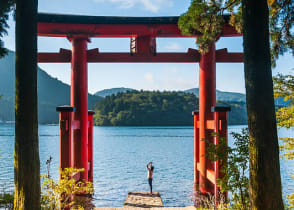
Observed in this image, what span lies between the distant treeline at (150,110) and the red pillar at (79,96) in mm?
64682

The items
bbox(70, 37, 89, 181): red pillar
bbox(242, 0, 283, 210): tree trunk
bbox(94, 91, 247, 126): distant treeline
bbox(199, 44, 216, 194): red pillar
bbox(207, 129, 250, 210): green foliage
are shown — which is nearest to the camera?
bbox(242, 0, 283, 210): tree trunk

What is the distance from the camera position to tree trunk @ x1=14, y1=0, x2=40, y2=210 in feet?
10.3

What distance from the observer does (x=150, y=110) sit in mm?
74750

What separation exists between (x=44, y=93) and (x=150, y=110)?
4567 centimetres

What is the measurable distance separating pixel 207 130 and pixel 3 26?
4996 mm

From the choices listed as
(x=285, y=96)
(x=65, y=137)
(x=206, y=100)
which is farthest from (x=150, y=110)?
(x=285, y=96)

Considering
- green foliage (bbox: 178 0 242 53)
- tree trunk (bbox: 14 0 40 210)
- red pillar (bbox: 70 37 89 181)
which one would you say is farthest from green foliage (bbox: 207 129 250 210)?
red pillar (bbox: 70 37 89 181)

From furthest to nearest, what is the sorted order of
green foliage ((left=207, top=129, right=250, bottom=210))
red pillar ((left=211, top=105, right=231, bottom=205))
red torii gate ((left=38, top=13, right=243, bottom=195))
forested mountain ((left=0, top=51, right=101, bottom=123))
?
1. forested mountain ((left=0, top=51, right=101, bottom=123))
2. red torii gate ((left=38, top=13, right=243, bottom=195))
3. red pillar ((left=211, top=105, right=231, bottom=205))
4. green foliage ((left=207, top=129, right=250, bottom=210))

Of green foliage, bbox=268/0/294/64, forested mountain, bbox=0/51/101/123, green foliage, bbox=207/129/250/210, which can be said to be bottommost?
green foliage, bbox=207/129/250/210

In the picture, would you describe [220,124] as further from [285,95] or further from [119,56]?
[119,56]

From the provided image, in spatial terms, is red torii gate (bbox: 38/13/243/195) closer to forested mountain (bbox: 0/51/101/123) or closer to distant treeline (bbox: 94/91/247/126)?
distant treeline (bbox: 94/91/247/126)

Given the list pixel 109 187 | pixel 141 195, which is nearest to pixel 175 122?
pixel 109 187

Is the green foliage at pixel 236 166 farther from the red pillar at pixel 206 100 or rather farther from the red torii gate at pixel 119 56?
the red pillar at pixel 206 100

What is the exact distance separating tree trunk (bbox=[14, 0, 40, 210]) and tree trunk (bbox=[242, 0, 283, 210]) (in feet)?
7.72
